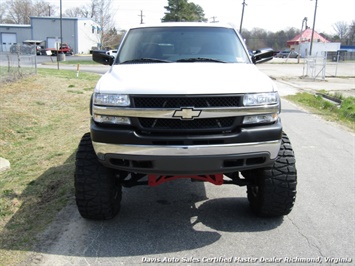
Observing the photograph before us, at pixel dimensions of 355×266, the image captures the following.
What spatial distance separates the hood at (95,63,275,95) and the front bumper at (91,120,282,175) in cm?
38

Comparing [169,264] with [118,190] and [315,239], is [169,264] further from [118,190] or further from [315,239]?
[315,239]

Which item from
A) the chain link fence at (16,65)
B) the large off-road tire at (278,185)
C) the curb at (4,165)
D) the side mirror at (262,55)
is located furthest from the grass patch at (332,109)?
the chain link fence at (16,65)

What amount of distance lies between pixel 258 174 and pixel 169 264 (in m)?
1.34

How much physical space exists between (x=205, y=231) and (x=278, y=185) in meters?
0.86

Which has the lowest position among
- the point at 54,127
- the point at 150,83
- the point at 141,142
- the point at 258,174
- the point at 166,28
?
the point at 54,127

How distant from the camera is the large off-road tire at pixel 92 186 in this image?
3.78m

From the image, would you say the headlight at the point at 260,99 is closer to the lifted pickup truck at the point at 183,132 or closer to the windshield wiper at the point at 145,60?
the lifted pickup truck at the point at 183,132

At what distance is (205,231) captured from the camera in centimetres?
388

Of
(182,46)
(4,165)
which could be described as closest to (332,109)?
Answer: (182,46)

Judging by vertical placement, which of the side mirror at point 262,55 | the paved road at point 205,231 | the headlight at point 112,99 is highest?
the side mirror at point 262,55

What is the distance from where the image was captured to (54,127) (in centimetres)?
988

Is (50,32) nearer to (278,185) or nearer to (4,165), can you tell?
(4,165)

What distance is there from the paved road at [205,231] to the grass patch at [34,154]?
0.97 feet

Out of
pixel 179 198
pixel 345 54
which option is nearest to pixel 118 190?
pixel 179 198
